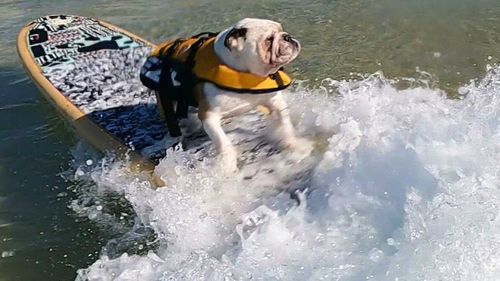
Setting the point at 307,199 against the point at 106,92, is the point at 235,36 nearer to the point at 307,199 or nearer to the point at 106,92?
the point at 307,199

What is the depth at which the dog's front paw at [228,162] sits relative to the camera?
4.02 metres

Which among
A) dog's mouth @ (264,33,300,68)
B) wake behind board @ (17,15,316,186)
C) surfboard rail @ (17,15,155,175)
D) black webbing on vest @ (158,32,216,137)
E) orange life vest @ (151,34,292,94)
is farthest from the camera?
surfboard rail @ (17,15,155,175)

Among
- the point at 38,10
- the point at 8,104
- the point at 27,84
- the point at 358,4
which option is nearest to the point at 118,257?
the point at 8,104

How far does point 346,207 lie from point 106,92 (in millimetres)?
2539

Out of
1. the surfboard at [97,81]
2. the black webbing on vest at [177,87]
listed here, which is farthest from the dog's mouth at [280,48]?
the surfboard at [97,81]

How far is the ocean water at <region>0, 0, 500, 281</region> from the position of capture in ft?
9.68

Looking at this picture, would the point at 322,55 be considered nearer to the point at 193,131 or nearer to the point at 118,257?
the point at 193,131

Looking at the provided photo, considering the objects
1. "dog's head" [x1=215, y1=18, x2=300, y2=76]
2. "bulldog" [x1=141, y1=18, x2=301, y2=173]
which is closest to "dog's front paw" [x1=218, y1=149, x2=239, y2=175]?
"bulldog" [x1=141, y1=18, x2=301, y2=173]

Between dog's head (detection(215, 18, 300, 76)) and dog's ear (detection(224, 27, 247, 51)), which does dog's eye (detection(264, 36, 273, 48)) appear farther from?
dog's ear (detection(224, 27, 247, 51))

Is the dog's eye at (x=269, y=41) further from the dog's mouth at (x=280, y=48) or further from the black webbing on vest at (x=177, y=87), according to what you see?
the black webbing on vest at (x=177, y=87)

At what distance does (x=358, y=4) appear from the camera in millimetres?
8102

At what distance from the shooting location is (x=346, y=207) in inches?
132

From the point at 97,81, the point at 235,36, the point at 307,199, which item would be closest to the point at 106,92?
the point at 97,81

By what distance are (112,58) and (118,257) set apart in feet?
7.70
